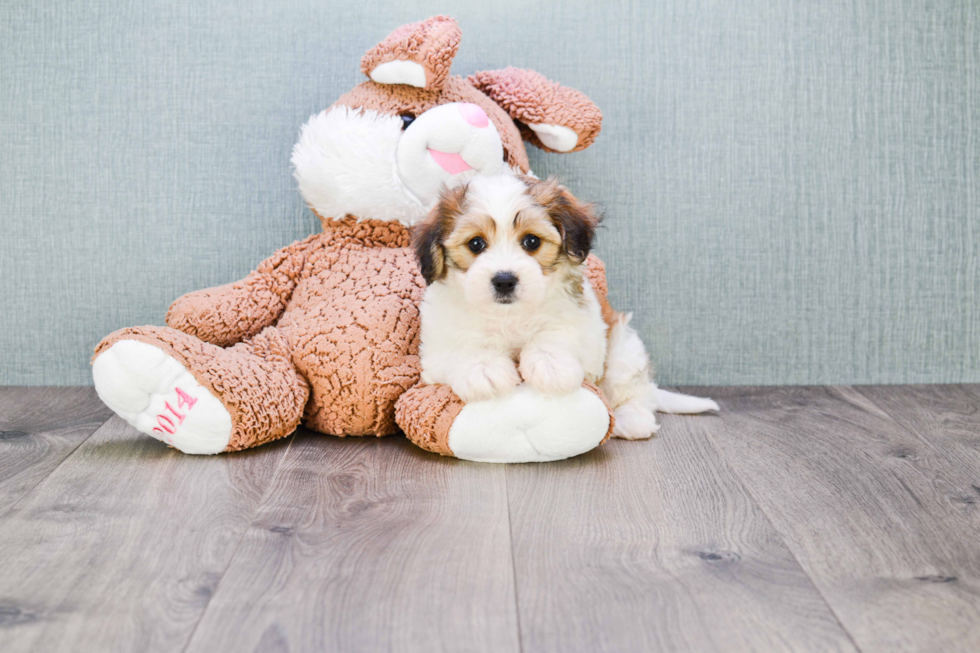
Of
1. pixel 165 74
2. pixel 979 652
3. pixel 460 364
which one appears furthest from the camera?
pixel 165 74

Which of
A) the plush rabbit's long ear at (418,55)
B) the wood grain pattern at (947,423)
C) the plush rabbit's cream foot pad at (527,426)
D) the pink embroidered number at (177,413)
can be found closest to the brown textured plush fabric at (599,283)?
the plush rabbit's cream foot pad at (527,426)

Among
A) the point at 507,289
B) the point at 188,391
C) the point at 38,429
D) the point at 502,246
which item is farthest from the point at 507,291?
the point at 38,429

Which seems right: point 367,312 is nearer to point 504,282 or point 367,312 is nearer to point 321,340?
point 321,340

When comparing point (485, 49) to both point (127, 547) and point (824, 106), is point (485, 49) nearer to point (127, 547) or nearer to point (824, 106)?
point (824, 106)

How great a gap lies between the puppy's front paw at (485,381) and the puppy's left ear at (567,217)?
281mm

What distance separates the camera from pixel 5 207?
2.35 metres

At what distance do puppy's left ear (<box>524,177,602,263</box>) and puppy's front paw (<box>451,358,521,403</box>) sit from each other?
281 mm

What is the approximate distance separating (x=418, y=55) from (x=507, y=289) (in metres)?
0.67

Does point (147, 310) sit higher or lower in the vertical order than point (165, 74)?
lower

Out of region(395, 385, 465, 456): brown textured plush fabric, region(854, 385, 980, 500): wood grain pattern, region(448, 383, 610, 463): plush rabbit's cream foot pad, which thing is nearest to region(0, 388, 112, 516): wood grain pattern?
region(395, 385, 465, 456): brown textured plush fabric

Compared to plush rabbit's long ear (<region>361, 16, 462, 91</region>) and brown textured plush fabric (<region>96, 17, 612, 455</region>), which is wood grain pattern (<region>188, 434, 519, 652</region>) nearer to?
brown textured plush fabric (<region>96, 17, 612, 455</region>)


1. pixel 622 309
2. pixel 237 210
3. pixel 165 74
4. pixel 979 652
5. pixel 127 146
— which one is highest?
pixel 165 74

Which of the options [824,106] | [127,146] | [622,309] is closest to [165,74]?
[127,146]

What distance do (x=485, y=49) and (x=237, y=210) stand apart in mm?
Result: 868
